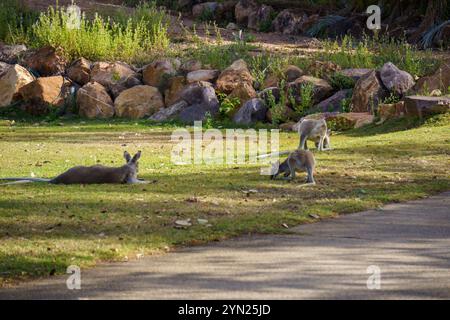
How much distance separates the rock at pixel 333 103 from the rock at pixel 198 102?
2387mm

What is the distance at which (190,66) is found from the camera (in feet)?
77.5

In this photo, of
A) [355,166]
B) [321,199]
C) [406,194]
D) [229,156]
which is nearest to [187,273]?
[321,199]

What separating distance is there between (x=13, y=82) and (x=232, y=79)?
5.68 meters

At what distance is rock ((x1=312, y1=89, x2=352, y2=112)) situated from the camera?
2070 centimetres

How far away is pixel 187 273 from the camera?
8.00 meters

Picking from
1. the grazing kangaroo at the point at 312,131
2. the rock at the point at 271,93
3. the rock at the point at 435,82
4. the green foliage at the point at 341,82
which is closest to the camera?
the grazing kangaroo at the point at 312,131

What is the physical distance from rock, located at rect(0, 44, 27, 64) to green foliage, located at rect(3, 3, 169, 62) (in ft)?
1.51

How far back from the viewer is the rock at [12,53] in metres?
25.4

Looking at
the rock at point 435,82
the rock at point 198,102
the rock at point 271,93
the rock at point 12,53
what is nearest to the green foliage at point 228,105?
the rock at point 198,102

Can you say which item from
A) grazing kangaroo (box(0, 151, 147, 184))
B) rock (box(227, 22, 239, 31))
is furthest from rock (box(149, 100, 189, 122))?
grazing kangaroo (box(0, 151, 147, 184))

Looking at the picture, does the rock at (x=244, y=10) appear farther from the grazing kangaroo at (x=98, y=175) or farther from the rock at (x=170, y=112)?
the grazing kangaroo at (x=98, y=175)

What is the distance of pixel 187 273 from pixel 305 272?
0.99m

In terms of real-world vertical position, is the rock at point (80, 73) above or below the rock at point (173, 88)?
above

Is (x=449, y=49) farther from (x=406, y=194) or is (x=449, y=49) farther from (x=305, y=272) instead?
(x=305, y=272)
